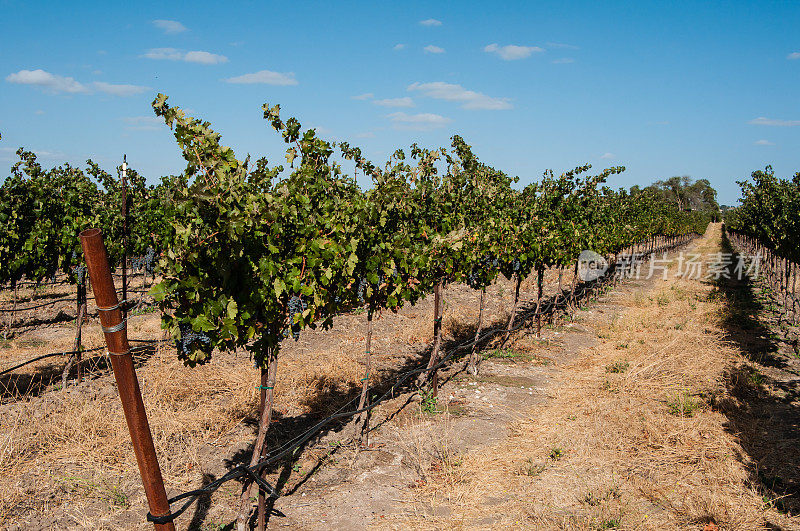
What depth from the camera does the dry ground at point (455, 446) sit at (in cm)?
533

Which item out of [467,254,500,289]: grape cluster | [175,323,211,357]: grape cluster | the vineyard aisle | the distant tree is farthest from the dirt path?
the distant tree

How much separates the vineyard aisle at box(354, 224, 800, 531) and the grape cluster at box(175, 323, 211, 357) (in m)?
Answer: 2.69

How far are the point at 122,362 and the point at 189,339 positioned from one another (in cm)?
99

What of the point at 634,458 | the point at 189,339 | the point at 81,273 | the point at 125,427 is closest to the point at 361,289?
the point at 189,339

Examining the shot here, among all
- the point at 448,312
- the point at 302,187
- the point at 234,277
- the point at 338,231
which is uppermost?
the point at 302,187

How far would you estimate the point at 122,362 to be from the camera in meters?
3.03

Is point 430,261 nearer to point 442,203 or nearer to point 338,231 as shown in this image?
point 442,203

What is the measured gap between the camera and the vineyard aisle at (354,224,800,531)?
5.30 meters

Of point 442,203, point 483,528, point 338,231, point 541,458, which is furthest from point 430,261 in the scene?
point 483,528

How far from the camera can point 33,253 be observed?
947 cm

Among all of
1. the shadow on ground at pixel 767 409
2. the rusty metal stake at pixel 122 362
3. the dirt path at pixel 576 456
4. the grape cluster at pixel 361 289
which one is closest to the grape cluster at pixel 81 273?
the grape cluster at pixel 361 289

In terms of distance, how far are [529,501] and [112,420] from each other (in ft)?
17.6

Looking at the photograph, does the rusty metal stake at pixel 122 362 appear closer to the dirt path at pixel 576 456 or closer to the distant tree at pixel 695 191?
the dirt path at pixel 576 456

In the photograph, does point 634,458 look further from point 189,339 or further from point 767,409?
point 189,339
